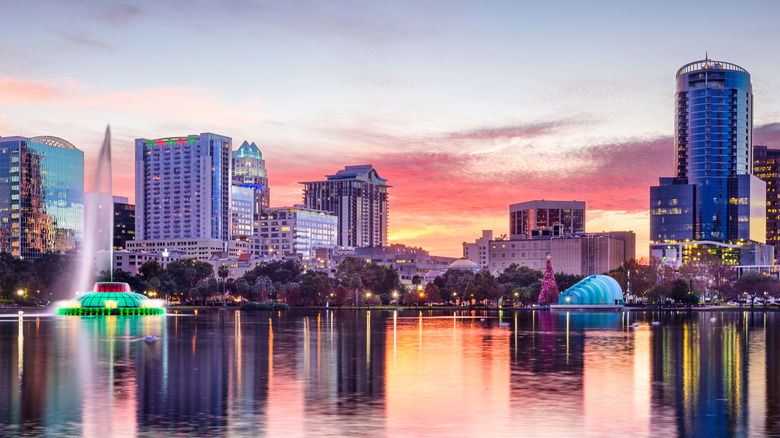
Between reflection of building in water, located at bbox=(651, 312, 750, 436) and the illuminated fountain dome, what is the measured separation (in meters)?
97.1

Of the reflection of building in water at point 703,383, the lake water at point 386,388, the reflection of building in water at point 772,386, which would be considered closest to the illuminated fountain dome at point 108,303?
the lake water at point 386,388

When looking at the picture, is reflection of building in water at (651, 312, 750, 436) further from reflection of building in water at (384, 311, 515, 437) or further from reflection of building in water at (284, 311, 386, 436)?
reflection of building in water at (284, 311, 386, 436)

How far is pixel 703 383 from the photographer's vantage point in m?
44.2

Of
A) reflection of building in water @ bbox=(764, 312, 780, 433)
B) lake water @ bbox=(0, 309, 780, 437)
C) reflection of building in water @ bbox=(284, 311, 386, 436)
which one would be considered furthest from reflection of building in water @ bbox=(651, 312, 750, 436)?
reflection of building in water @ bbox=(284, 311, 386, 436)

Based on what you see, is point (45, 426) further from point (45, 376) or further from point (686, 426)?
point (686, 426)

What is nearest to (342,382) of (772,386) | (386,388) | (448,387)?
(386,388)

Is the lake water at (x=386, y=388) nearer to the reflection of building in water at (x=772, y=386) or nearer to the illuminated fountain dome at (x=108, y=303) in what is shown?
the reflection of building in water at (x=772, y=386)

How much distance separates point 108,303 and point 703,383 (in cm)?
11914

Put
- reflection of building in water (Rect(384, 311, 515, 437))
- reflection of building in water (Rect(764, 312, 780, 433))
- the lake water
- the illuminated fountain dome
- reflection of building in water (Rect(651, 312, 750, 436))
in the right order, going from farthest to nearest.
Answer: the illuminated fountain dome → reflection of building in water (Rect(764, 312, 780, 433)) → reflection of building in water (Rect(651, 312, 750, 436)) → reflection of building in water (Rect(384, 311, 515, 437)) → the lake water

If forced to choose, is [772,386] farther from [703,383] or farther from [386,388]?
[386,388]

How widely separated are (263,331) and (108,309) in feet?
203

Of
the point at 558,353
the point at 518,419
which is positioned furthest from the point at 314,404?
the point at 558,353

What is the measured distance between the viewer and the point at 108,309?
469 ft

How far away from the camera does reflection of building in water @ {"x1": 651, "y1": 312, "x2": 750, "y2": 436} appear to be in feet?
105
